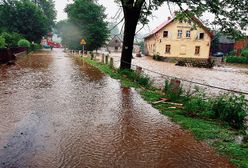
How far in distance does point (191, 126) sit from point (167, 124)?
23.9 inches

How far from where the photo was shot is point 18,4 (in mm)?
52188

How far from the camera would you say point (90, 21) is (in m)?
47.1

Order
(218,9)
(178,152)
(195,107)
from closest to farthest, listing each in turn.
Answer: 1. (178,152)
2. (195,107)
3. (218,9)

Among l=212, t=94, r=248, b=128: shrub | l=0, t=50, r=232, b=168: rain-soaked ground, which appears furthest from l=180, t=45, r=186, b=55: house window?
l=212, t=94, r=248, b=128: shrub

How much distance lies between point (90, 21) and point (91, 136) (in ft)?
144

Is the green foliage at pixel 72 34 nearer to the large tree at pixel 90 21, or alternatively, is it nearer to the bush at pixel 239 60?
the large tree at pixel 90 21

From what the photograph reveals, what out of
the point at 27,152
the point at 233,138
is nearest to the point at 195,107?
the point at 233,138

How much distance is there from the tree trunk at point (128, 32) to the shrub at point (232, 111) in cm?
974

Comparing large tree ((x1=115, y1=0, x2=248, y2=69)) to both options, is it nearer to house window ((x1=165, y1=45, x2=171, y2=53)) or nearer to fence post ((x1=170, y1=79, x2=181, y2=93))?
fence post ((x1=170, y1=79, x2=181, y2=93))

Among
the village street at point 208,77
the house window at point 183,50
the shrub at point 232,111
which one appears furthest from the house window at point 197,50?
the shrub at point 232,111

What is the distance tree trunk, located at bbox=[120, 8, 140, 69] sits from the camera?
1645 cm

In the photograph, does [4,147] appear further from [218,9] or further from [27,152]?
[218,9]

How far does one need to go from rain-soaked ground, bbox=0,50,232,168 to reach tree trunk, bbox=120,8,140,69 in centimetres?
828

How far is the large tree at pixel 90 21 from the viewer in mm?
46406
